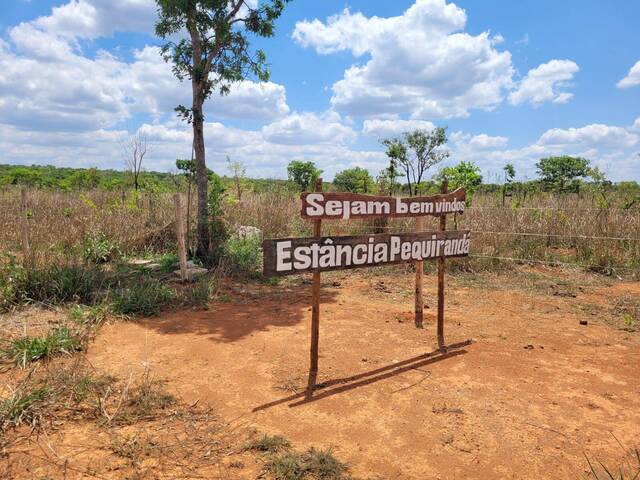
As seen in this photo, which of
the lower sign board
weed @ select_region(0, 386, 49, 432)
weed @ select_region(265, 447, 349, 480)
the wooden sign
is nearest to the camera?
weed @ select_region(265, 447, 349, 480)

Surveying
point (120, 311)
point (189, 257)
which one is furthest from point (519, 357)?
point (189, 257)

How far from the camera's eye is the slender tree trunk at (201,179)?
839 cm

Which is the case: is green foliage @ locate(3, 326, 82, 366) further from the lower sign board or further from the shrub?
the lower sign board

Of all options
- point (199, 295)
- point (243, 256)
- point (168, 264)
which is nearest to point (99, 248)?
point (168, 264)

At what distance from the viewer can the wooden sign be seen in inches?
140

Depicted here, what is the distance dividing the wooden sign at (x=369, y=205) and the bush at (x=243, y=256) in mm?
4224

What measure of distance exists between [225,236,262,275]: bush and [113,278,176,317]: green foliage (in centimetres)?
188

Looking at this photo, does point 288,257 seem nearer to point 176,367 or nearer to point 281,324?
point 176,367

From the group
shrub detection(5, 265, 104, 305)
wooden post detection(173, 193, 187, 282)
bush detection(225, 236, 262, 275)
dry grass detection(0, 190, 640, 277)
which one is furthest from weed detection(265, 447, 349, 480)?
dry grass detection(0, 190, 640, 277)

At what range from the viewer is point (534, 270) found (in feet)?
27.8

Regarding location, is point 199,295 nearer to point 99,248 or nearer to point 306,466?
point 99,248

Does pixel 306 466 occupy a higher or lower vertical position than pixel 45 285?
lower

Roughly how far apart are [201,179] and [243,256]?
1720 millimetres

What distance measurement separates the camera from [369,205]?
399 cm
